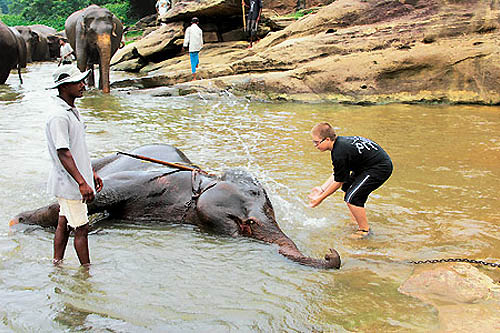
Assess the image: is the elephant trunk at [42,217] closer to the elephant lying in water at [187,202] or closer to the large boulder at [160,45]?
the elephant lying in water at [187,202]

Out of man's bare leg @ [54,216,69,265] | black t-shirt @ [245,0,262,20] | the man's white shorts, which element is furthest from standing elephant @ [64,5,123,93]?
the man's white shorts

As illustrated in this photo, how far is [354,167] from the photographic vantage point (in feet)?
16.4

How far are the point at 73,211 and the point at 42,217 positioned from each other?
41.7 inches

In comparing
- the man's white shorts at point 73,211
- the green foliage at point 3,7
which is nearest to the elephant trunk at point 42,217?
the man's white shorts at point 73,211

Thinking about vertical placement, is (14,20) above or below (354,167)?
above

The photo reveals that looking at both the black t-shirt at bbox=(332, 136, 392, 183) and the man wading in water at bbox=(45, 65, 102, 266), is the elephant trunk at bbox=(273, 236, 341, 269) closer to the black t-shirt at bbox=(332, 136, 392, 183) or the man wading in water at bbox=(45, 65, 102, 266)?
the black t-shirt at bbox=(332, 136, 392, 183)

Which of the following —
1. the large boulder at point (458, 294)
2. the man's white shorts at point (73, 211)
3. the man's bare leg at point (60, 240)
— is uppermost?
the man's white shorts at point (73, 211)

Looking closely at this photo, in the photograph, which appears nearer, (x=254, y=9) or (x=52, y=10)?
(x=254, y=9)

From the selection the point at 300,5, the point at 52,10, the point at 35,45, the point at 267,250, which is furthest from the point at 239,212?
the point at 52,10

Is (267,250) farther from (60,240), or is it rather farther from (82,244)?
(60,240)

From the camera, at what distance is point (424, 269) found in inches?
151

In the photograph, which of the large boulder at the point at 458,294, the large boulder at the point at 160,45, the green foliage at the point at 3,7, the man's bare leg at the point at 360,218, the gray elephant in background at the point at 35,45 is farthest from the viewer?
the green foliage at the point at 3,7

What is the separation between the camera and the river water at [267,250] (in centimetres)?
318

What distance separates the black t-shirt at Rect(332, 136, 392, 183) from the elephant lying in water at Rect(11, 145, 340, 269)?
2.55ft
